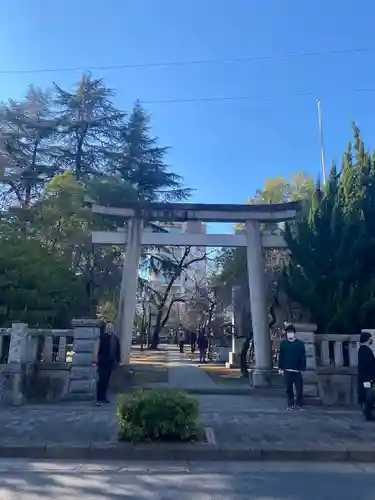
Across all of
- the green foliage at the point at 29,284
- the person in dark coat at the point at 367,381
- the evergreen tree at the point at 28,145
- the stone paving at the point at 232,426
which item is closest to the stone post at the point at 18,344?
the stone paving at the point at 232,426

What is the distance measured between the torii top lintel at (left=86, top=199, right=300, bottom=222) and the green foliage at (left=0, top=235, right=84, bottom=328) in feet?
8.55

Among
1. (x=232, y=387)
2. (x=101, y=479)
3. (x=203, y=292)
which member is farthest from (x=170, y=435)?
(x=203, y=292)

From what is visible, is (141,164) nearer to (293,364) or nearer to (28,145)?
(28,145)

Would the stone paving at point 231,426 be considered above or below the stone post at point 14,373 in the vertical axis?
below

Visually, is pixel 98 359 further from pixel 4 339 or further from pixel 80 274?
pixel 80 274

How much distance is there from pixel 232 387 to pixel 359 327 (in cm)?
→ 389

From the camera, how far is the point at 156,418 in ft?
21.7

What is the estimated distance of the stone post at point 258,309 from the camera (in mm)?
13180

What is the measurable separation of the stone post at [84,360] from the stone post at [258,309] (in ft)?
15.7

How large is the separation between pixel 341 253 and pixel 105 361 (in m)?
6.46

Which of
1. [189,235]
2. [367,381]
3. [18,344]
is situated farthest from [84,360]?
[367,381]

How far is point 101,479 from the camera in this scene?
5.33m

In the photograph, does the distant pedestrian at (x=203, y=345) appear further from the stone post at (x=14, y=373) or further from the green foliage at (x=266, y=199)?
the stone post at (x=14, y=373)

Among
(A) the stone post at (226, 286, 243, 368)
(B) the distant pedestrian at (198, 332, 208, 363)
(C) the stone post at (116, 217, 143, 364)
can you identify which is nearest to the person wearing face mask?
(C) the stone post at (116, 217, 143, 364)
